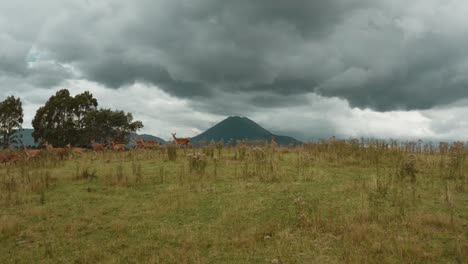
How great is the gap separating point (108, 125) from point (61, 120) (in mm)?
7117

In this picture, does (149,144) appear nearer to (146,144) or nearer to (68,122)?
(146,144)

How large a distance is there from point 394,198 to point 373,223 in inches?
75.1

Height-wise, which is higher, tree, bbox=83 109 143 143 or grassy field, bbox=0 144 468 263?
tree, bbox=83 109 143 143

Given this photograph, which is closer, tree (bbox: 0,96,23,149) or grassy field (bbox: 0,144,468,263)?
grassy field (bbox: 0,144,468,263)

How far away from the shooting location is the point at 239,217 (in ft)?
25.2

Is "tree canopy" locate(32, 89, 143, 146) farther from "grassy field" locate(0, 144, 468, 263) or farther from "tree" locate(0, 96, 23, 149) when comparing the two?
"grassy field" locate(0, 144, 468, 263)

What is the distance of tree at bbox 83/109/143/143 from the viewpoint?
56.4 metres

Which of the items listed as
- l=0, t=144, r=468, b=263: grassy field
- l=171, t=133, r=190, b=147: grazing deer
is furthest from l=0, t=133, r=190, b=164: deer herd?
l=0, t=144, r=468, b=263: grassy field

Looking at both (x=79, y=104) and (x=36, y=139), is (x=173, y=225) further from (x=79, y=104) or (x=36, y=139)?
(x=36, y=139)

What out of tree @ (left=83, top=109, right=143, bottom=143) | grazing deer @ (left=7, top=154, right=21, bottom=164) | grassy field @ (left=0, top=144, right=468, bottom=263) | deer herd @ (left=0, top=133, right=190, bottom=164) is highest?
tree @ (left=83, top=109, right=143, bottom=143)

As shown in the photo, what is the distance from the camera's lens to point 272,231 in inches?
266

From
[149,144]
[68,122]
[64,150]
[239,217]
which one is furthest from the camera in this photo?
[68,122]

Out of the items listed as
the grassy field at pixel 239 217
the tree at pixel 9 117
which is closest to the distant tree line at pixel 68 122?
the tree at pixel 9 117

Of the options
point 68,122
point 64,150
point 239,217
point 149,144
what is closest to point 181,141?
point 149,144
